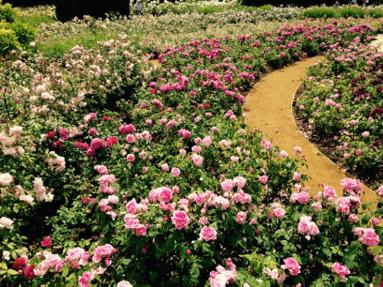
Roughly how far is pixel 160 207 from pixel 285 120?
18.0ft

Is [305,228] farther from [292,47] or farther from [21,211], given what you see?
[292,47]

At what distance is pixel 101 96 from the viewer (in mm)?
7055

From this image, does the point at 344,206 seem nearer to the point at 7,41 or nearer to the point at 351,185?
the point at 351,185

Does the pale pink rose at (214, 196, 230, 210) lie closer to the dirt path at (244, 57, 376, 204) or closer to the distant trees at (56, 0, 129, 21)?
the dirt path at (244, 57, 376, 204)

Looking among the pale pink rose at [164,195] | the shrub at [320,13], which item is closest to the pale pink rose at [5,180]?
the pale pink rose at [164,195]

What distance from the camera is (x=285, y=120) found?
8.34 m

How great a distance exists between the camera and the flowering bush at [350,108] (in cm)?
657

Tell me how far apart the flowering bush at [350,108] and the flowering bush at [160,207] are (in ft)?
5.48

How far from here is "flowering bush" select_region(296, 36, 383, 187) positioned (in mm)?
6566

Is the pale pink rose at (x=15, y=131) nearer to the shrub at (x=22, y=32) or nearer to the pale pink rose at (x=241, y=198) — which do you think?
the pale pink rose at (x=241, y=198)

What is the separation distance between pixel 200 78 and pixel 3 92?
3.99 metres

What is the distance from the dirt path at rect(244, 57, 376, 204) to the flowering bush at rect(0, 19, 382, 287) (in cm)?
111

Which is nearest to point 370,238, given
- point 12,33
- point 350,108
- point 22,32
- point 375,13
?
point 350,108

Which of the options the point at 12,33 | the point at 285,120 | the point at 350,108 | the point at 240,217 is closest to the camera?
the point at 240,217
